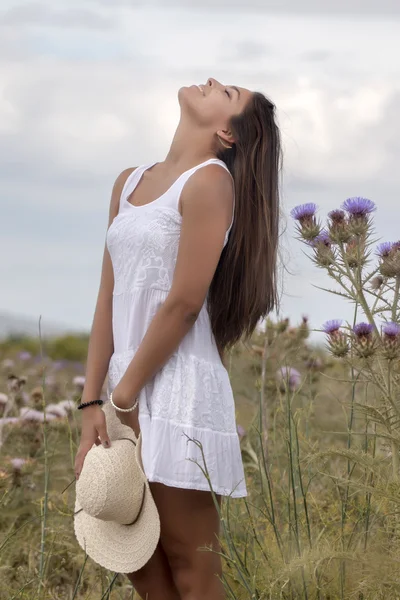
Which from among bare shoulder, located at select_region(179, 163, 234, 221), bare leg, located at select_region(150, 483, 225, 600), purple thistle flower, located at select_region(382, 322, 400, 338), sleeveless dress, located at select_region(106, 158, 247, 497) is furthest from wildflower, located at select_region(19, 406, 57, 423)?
purple thistle flower, located at select_region(382, 322, 400, 338)

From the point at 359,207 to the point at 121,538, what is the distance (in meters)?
1.28

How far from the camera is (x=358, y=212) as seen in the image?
9.98ft

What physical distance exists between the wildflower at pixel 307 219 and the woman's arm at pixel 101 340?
64cm

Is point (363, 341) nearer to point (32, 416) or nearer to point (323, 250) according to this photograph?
point (323, 250)

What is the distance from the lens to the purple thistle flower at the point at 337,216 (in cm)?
303

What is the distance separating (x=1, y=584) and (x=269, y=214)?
1.72 metres

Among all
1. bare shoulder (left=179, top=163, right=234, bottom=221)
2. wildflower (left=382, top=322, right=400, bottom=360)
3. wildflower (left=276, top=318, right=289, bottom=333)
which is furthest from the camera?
wildflower (left=276, top=318, right=289, bottom=333)

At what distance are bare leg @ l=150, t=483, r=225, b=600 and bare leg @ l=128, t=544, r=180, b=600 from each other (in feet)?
0.38

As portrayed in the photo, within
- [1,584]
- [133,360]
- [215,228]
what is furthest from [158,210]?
[1,584]

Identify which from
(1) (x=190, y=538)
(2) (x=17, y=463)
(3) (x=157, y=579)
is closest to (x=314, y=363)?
(2) (x=17, y=463)

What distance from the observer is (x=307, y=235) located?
308cm

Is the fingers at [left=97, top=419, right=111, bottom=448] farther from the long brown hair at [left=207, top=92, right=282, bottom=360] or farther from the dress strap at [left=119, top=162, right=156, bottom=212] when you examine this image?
the dress strap at [left=119, top=162, right=156, bottom=212]

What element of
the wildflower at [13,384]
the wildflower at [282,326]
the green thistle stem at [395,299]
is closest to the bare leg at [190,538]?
the green thistle stem at [395,299]

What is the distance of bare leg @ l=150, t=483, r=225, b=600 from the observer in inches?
109
